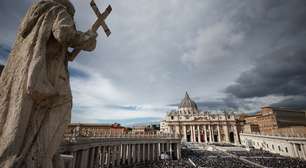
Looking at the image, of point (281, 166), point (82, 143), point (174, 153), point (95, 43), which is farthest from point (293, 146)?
point (95, 43)

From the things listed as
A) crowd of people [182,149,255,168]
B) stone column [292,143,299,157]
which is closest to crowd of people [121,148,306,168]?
crowd of people [182,149,255,168]

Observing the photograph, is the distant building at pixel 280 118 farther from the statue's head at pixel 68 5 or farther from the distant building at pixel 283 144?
the statue's head at pixel 68 5

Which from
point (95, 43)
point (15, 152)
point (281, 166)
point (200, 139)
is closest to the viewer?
point (15, 152)

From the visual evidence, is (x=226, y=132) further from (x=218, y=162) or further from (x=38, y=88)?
(x=38, y=88)

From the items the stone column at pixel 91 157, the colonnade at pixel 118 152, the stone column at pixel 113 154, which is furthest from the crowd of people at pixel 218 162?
the stone column at pixel 91 157

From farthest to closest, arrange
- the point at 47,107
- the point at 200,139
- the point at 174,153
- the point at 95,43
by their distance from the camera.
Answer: the point at 200,139
the point at 174,153
the point at 95,43
the point at 47,107

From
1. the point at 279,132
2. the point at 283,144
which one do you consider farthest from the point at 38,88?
the point at 279,132

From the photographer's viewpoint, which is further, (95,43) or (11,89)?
(95,43)

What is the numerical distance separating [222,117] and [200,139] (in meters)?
18.3

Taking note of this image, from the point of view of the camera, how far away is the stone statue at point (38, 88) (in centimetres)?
261

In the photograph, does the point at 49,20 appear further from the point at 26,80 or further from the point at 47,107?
the point at 47,107

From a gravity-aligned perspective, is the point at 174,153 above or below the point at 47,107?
below

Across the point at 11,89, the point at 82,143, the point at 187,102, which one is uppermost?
the point at 187,102

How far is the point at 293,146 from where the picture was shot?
134 ft
